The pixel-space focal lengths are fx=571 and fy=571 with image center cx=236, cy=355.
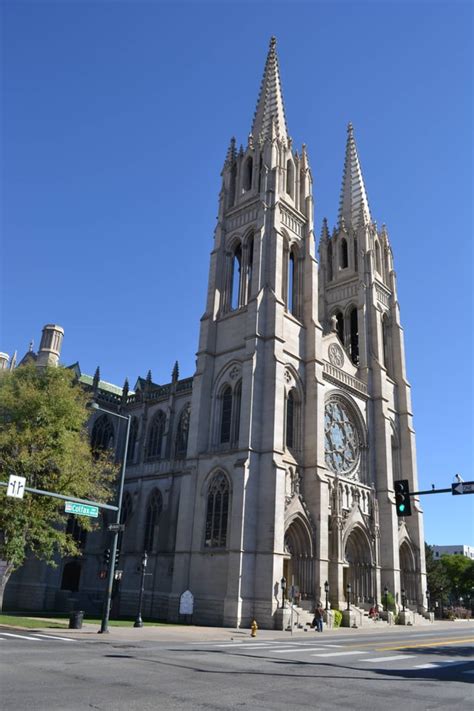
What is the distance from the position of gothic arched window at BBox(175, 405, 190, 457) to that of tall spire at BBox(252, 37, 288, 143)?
24310mm

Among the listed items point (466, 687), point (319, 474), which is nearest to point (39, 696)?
point (466, 687)

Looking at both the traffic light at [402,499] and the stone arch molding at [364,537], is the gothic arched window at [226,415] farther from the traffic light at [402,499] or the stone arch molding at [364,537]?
the traffic light at [402,499]

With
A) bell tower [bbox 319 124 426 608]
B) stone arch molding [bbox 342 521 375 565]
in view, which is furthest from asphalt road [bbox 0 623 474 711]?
stone arch molding [bbox 342 521 375 565]

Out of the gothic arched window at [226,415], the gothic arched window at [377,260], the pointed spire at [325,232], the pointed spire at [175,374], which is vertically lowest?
the gothic arched window at [226,415]

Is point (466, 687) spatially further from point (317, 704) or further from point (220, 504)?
point (220, 504)

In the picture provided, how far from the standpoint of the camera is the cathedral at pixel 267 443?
1363 inches

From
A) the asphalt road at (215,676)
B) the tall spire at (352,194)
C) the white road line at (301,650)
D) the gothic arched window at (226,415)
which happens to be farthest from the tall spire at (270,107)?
the asphalt road at (215,676)

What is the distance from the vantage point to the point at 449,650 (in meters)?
22.9

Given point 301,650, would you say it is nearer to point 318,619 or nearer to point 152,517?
point 318,619

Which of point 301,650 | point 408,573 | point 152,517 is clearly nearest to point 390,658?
point 301,650

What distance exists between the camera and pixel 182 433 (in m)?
45.9

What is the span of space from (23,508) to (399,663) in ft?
→ 63.0

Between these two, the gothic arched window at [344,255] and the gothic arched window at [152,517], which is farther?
the gothic arched window at [344,255]

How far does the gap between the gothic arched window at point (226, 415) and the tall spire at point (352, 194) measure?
27.2 meters
